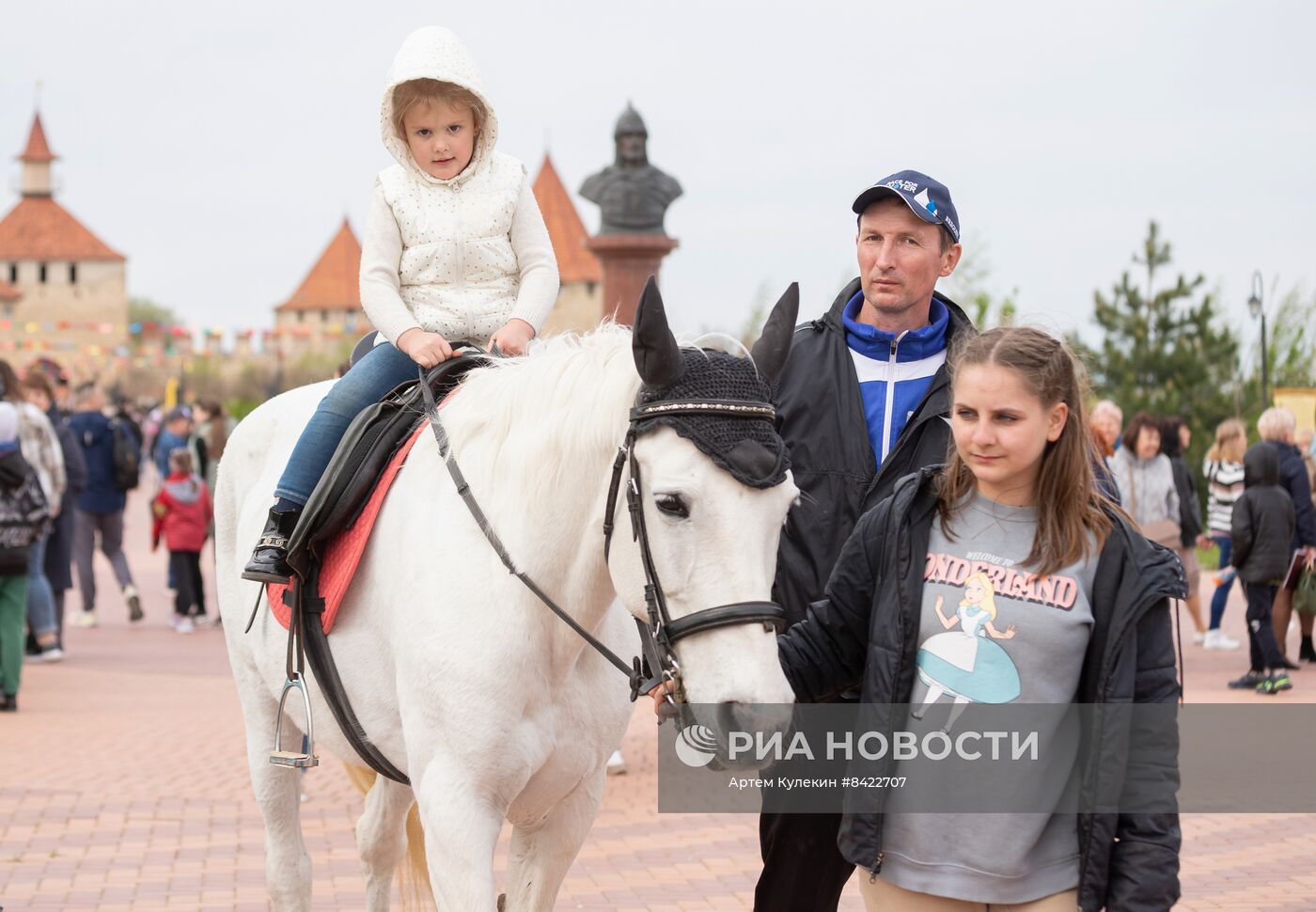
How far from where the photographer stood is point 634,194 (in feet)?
41.3

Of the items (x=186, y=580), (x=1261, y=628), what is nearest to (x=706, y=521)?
(x=1261, y=628)

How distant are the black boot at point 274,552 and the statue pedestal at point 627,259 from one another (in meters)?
8.45

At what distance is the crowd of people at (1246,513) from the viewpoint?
1158 centimetres

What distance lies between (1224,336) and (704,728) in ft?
90.8

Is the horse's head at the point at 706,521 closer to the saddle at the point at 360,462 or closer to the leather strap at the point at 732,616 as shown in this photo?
the leather strap at the point at 732,616

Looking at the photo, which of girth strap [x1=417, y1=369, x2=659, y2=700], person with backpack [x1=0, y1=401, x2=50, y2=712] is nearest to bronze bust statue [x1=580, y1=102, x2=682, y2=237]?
person with backpack [x1=0, y1=401, x2=50, y2=712]

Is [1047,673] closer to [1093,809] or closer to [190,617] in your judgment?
[1093,809]

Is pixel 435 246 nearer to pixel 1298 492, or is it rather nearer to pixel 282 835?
pixel 282 835

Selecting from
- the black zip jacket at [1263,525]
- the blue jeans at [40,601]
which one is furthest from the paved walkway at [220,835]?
the blue jeans at [40,601]

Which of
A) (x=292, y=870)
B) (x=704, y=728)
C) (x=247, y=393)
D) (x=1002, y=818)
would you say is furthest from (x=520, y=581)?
(x=247, y=393)

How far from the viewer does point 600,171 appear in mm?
12859

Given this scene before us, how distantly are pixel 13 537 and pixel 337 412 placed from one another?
7482 mm

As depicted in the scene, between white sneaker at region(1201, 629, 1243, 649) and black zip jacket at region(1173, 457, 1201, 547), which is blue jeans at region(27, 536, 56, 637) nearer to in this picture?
black zip jacket at region(1173, 457, 1201, 547)

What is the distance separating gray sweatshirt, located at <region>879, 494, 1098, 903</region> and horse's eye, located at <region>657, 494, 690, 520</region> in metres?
0.54
